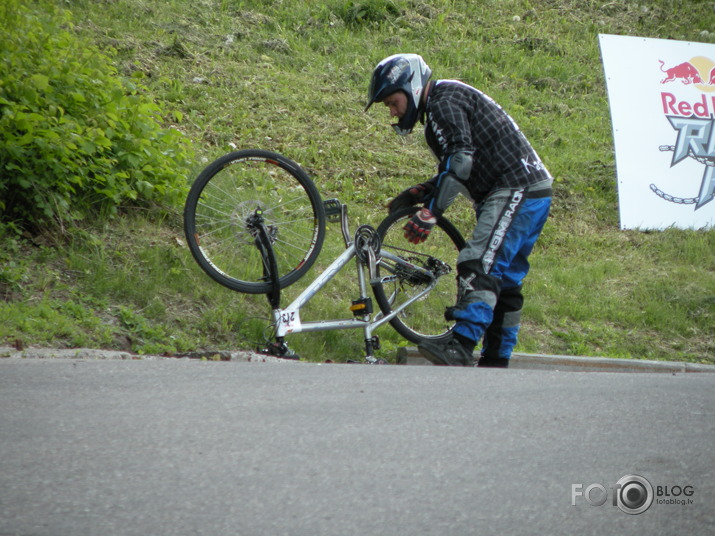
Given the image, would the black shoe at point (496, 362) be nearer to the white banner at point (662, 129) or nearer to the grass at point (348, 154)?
the grass at point (348, 154)

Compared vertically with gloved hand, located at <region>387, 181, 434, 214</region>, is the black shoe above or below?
below

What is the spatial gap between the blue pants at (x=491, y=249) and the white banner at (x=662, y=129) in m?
4.53

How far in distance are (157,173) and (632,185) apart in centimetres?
599

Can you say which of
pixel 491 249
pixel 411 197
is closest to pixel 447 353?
pixel 491 249

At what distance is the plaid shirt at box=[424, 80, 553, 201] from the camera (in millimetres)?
5512

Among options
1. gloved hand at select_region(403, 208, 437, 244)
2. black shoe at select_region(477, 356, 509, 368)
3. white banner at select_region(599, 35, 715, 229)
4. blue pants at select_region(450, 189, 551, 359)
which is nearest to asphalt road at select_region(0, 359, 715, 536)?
blue pants at select_region(450, 189, 551, 359)

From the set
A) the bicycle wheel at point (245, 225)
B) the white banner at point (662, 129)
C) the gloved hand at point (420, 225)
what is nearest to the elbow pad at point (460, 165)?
the gloved hand at point (420, 225)

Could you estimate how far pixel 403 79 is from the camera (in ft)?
18.1

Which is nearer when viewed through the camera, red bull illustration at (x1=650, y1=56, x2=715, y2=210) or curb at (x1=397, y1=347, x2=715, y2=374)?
curb at (x1=397, y1=347, x2=715, y2=374)

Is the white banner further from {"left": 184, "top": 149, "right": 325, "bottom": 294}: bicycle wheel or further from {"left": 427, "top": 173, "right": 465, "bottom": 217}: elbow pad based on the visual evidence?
{"left": 184, "top": 149, "right": 325, "bottom": 294}: bicycle wheel

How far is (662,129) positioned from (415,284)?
5640 mm

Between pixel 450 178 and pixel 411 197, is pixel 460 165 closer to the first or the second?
pixel 450 178

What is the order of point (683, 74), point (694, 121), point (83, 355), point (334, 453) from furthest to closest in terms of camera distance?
1. point (683, 74)
2. point (694, 121)
3. point (83, 355)
4. point (334, 453)

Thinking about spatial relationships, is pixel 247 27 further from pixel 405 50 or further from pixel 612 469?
pixel 612 469
